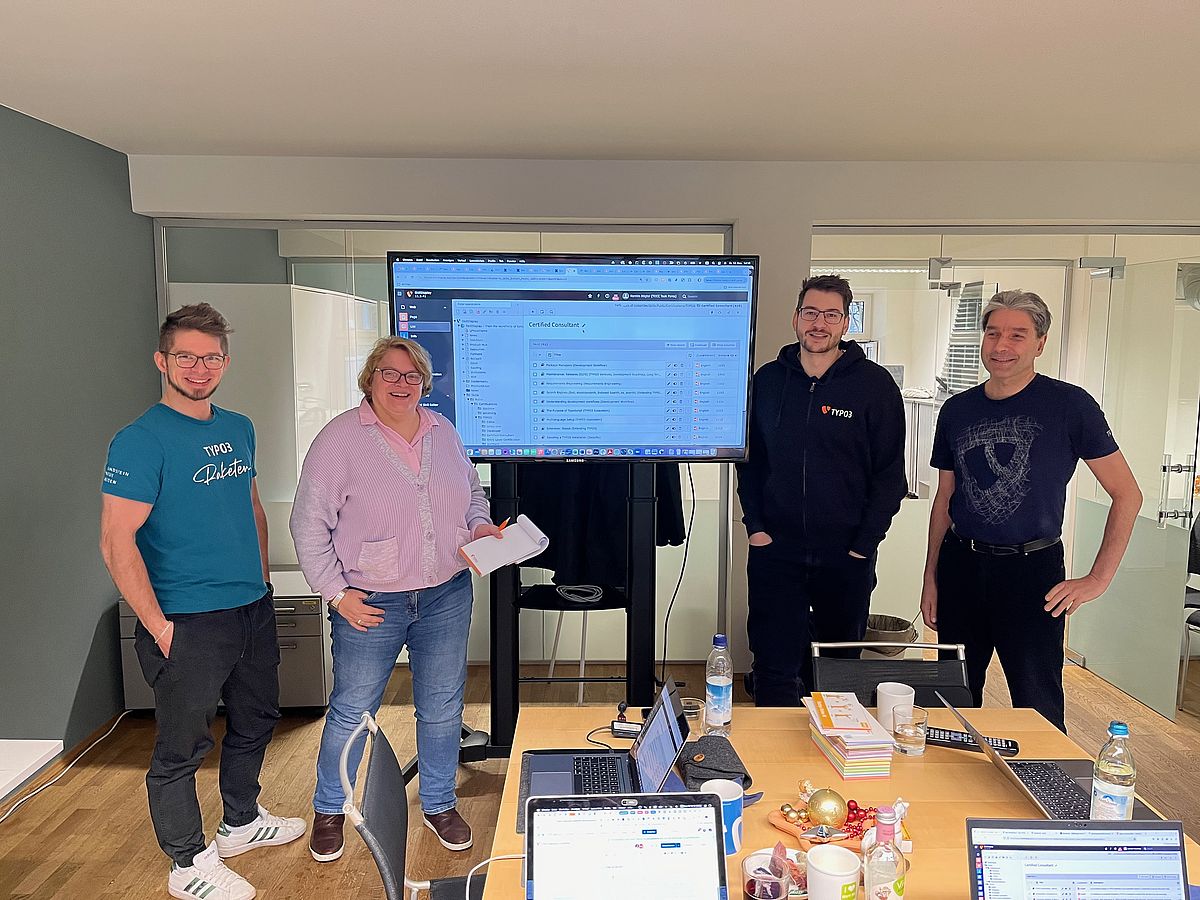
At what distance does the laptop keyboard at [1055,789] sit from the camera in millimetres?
1739

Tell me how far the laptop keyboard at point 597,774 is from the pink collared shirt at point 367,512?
0.92 m

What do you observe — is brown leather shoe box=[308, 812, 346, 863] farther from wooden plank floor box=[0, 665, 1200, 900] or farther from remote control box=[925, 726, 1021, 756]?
remote control box=[925, 726, 1021, 756]

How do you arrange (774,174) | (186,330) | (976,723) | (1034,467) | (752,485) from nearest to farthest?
(976,723) → (186,330) → (1034,467) → (752,485) → (774,174)

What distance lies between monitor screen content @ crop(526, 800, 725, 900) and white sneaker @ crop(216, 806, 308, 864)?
196cm

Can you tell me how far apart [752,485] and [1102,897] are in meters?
1.97

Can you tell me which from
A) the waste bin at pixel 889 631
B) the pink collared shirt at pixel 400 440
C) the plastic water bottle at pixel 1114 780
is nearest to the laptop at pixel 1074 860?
the plastic water bottle at pixel 1114 780

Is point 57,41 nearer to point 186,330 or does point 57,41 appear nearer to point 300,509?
point 186,330

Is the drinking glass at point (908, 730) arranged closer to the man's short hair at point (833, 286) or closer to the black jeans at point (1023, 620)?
the black jeans at point (1023, 620)

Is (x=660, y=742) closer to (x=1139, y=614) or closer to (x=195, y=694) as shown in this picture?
(x=195, y=694)

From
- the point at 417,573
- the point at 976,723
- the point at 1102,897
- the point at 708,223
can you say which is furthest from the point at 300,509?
the point at 708,223

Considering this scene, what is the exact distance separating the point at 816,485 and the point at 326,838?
1969 millimetres

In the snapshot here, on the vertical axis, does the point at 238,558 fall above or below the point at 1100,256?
below

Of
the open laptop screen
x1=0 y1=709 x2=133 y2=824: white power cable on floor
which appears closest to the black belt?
the open laptop screen

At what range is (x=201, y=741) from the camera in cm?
257
